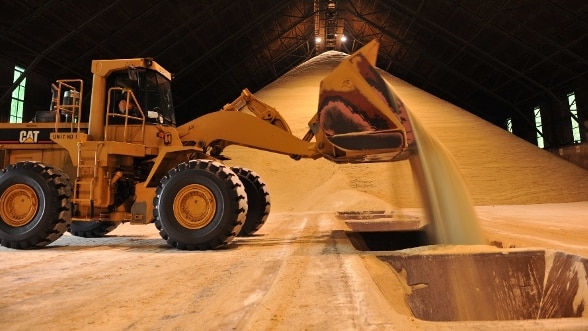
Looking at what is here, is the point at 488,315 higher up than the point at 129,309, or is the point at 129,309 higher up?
the point at 129,309

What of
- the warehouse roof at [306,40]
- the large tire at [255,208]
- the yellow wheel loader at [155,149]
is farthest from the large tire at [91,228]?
the warehouse roof at [306,40]

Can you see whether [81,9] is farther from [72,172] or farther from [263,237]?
[263,237]

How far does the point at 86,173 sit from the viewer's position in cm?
548

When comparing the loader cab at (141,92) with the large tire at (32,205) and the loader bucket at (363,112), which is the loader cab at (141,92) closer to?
the large tire at (32,205)

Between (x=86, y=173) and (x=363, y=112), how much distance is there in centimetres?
389

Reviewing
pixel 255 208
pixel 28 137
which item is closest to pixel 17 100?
pixel 28 137

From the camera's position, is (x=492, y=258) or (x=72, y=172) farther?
(x=72, y=172)

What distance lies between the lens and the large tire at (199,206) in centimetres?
495

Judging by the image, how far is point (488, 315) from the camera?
376 cm

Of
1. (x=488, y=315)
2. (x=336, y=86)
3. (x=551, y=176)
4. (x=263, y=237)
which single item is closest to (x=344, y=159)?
(x=336, y=86)

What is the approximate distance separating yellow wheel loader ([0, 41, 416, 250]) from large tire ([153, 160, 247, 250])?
0.04 ft

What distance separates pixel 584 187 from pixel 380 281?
1577 cm

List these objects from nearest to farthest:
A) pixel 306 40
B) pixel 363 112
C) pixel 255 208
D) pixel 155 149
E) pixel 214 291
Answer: pixel 214 291, pixel 363 112, pixel 155 149, pixel 255 208, pixel 306 40

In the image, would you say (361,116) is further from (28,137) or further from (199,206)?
(28,137)
